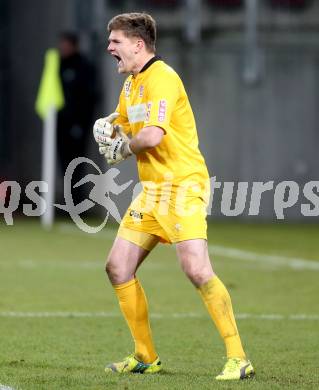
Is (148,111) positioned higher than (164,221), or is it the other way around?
(148,111)

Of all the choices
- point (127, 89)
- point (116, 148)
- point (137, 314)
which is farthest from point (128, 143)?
point (137, 314)

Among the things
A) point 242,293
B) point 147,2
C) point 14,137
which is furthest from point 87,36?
point 242,293

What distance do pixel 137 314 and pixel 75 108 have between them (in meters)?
14.6

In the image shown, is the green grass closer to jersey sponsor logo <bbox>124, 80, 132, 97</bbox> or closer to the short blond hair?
jersey sponsor logo <bbox>124, 80, 132, 97</bbox>

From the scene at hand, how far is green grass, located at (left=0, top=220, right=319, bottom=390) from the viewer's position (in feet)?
23.6

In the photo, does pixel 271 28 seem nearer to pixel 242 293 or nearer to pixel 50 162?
pixel 50 162

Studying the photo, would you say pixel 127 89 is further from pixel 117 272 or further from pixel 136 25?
pixel 117 272

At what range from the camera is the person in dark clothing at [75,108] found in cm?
2138

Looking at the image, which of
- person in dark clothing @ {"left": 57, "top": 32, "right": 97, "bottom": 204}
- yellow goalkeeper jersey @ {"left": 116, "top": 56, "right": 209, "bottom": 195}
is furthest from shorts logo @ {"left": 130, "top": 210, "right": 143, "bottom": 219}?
person in dark clothing @ {"left": 57, "top": 32, "right": 97, "bottom": 204}

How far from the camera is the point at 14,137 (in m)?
24.1

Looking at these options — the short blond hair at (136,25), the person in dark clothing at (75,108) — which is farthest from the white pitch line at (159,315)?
the person in dark clothing at (75,108)

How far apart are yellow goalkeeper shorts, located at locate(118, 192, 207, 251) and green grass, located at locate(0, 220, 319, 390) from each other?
76cm

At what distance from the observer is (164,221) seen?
7254 millimetres

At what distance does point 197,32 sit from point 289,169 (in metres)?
2.70
